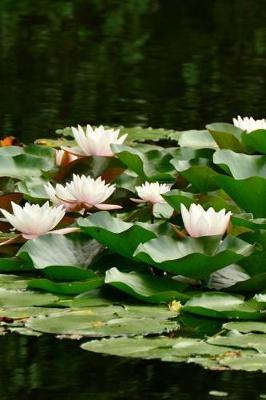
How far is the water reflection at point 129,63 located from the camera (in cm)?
582

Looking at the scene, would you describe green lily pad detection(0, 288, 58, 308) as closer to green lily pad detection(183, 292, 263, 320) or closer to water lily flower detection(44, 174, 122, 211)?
green lily pad detection(183, 292, 263, 320)

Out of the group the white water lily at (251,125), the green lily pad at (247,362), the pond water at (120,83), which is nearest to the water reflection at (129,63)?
the pond water at (120,83)

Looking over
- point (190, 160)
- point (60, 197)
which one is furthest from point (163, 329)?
point (190, 160)

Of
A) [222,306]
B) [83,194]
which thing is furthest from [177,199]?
[222,306]

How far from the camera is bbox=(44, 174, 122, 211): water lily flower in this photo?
3.43 meters

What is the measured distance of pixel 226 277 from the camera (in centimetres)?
304

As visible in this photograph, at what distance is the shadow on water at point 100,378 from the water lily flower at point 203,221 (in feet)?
1.59

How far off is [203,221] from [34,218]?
0.44 m

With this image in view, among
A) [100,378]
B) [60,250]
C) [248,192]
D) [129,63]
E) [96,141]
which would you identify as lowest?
[100,378]

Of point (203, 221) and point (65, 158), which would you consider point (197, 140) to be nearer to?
point (65, 158)

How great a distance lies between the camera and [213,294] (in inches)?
116

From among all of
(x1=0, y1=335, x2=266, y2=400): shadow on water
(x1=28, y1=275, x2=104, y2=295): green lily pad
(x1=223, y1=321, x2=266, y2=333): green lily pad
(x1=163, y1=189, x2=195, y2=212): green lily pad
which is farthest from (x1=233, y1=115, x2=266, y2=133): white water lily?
(x1=0, y1=335, x2=266, y2=400): shadow on water

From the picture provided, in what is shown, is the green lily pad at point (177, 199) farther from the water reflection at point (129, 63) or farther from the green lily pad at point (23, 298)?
the water reflection at point (129, 63)

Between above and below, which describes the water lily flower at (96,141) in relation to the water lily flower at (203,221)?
above
